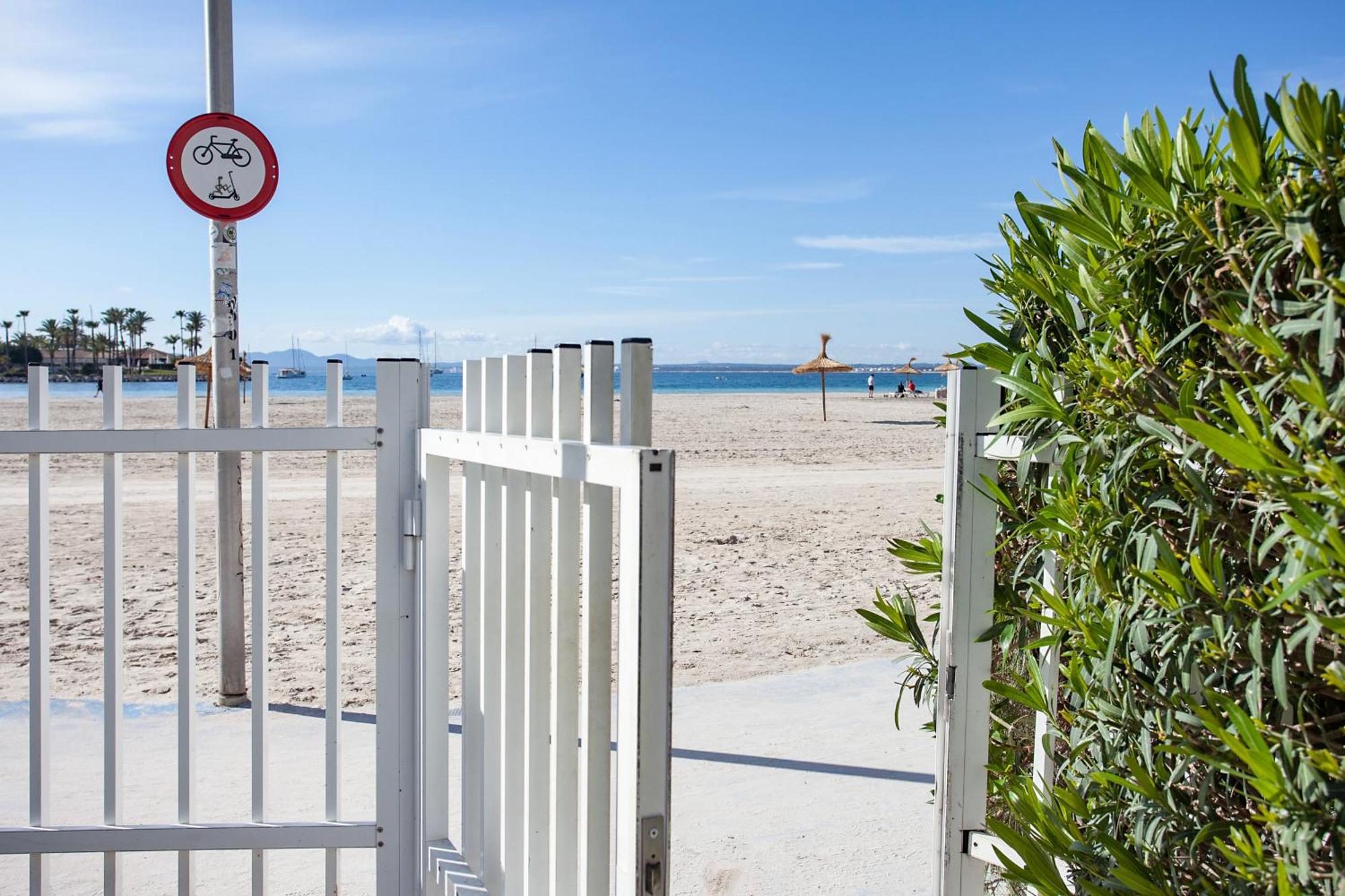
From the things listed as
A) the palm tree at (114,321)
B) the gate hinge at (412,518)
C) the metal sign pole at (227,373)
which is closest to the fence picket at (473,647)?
the gate hinge at (412,518)

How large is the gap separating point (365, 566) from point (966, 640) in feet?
23.6

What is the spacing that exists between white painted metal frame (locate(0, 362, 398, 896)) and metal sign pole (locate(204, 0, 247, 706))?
6.26 feet

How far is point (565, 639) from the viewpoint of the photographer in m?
2.02

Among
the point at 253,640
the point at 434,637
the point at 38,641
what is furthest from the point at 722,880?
the point at 38,641

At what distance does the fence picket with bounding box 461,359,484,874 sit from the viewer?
257 cm

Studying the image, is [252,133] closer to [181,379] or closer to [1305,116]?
[181,379]

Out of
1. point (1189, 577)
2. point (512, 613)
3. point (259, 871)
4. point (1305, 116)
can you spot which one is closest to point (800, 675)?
point (259, 871)

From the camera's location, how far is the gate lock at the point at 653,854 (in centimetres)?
154

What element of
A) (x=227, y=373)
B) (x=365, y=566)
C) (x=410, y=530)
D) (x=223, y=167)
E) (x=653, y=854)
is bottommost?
A: (x=365, y=566)

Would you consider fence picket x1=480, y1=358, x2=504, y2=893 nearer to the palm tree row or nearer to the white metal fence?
the white metal fence

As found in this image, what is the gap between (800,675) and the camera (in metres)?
5.71

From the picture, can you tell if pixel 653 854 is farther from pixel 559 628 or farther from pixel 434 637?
pixel 434 637

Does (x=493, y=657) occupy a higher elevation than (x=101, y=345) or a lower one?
lower

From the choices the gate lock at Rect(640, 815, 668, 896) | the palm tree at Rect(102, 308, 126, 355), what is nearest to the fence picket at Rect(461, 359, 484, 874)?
the gate lock at Rect(640, 815, 668, 896)
